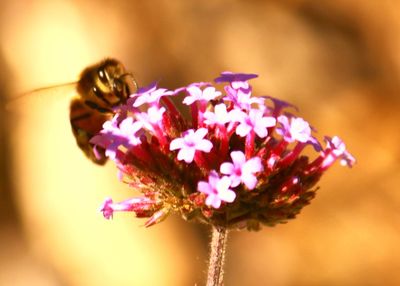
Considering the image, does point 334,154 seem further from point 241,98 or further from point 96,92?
point 96,92

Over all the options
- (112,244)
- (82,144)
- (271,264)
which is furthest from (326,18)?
(82,144)

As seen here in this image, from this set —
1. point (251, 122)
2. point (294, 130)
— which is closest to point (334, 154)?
point (294, 130)

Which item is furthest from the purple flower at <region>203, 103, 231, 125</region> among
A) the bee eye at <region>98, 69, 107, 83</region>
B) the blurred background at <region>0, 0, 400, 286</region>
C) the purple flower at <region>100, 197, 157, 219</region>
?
the blurred background at <region>0, 0, 400, 286</region>

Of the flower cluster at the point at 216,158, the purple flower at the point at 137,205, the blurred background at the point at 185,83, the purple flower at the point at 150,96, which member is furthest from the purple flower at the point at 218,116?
the blurred background at the point at 185,83

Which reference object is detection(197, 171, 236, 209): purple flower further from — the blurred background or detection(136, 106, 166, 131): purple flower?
the blurred background

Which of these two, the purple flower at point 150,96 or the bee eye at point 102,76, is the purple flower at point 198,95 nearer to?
the purple flower at point 150,96

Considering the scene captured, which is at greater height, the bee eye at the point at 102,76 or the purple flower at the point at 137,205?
the bee eye at the point at 102,76

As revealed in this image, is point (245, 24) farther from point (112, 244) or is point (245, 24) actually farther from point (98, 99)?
point (98, 99)
